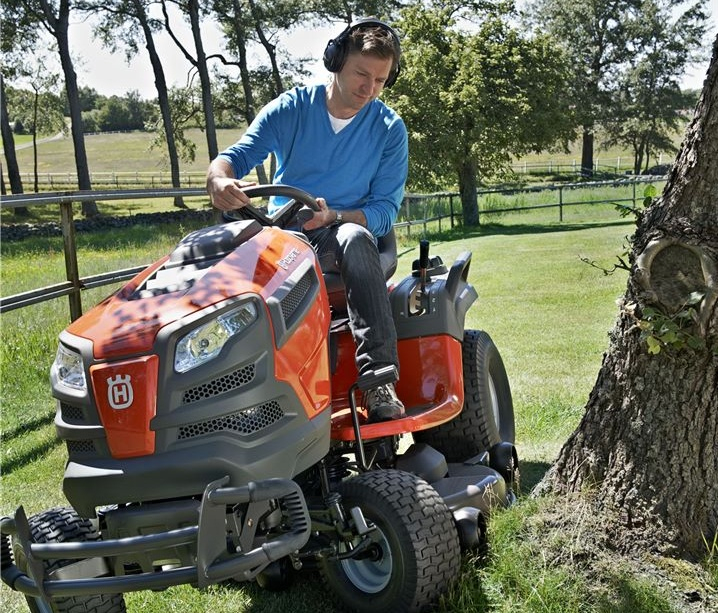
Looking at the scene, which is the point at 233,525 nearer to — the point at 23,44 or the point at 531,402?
the point at 531,402

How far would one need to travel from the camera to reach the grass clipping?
2607 millimetres

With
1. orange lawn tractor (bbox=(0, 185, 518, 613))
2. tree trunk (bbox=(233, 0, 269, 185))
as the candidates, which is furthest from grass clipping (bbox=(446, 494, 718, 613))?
tree trunk (bbox=(233, 0, 269, 185))

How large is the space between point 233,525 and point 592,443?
1.39 meters

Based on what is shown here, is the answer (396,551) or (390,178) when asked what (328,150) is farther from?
(396,551)

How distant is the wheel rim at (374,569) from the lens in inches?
105

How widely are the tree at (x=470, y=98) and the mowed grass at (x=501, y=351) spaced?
14513 millimetres

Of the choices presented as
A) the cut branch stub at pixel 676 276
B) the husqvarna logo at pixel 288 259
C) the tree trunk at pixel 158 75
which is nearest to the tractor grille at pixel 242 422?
the husqvarna logo at pixel 288 259

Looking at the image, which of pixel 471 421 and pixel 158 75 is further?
pixel 158 75

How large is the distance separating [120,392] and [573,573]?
1484 mm

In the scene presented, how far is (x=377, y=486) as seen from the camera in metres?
2.66

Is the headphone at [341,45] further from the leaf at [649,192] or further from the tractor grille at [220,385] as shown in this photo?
the tractor grille at [220,385]

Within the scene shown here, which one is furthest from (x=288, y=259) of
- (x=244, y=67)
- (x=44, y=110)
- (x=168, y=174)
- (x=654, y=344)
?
(x=168, y=174)

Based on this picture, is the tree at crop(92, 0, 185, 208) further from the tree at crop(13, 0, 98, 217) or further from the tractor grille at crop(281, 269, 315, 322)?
the tractor grille at crop(281, 269, 315, 322)

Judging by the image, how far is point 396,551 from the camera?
2.59 metres
